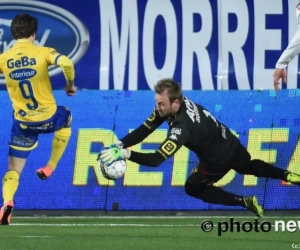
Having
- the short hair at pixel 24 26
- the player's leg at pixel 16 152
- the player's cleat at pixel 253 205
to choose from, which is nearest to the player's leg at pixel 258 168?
the player's cleat at pixel 253 205

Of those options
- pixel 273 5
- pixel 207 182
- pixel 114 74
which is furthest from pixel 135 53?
pixel 207 182

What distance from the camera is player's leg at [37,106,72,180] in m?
14.4

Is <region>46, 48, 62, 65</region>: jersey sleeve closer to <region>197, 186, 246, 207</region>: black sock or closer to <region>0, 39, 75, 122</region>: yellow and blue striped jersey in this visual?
<region>0, 39, 75, 122</region>: yellow and blue striped jersey

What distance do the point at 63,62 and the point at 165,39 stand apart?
600 cm

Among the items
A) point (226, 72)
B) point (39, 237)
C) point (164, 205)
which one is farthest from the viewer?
point (226, 72)

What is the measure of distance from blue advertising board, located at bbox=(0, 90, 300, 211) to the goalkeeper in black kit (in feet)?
8.76

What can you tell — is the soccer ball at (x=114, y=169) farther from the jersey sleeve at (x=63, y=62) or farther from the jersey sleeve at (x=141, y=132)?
the jersey sleeve at (x=63, y=62)

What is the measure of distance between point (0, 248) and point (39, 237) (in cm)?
128

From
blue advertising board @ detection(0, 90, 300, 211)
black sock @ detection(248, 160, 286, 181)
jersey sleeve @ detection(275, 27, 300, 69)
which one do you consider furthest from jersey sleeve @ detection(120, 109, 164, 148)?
blue advertising board @ detection(0, 90, 300, 211)

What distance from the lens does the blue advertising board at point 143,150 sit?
16.5m

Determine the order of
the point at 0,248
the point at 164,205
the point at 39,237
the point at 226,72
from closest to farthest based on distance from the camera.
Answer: the point at 0,248 < the point at 39,237 < the point at 164,205 < the point at 226,72

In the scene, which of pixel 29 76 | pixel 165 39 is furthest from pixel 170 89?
pixel 165 39

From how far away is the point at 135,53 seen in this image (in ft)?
64.1

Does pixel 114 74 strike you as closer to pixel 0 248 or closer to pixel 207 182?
pixel 207 182
